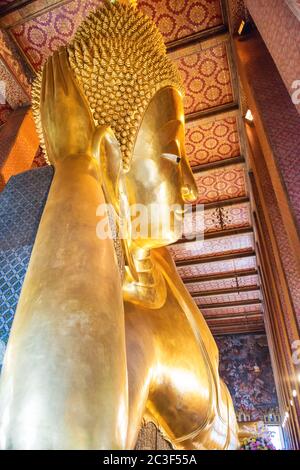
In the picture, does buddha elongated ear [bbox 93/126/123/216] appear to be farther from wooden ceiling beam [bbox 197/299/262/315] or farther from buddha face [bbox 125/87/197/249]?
wooden ceiling beam [bbox 197/299/262/315]

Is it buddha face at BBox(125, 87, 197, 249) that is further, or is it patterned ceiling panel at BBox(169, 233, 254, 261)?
patterned ceiling panel at BBox(169, 233, 254, 261)

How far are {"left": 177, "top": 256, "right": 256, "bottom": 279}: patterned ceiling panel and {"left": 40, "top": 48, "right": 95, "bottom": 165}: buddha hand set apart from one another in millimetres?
6678

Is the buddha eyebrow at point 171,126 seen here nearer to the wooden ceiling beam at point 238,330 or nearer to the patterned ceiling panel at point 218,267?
the patterned ceiling panel at point 218,267

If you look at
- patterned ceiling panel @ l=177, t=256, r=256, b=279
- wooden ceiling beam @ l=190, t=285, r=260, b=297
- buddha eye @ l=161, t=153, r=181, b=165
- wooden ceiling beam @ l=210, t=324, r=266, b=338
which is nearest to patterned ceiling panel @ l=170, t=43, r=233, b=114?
buddha eye @ l=161, t=153, r=181, b=165

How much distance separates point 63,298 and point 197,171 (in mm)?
4930

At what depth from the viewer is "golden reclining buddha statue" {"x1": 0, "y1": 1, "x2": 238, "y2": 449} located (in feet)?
1.13

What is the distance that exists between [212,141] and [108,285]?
4.80m

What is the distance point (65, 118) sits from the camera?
2.38 feet

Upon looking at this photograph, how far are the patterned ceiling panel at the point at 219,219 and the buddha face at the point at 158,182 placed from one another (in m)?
4.78

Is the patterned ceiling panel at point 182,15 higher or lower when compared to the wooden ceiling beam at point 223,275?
higher

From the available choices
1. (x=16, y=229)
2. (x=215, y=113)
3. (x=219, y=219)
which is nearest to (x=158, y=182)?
(x=16, y=229)

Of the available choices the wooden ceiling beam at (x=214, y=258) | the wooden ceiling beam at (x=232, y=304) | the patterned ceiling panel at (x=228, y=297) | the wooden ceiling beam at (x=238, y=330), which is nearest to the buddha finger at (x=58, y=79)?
the wooden ceiling beam at (x=214, y=258)

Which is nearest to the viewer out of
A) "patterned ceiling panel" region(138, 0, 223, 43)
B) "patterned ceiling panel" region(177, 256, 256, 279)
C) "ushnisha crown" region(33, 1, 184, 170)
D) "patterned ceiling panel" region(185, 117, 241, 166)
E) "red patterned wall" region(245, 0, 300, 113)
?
"ushnisha crown" region(33, 1, 184, 170)

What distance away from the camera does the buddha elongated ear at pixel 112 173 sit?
71 cm
